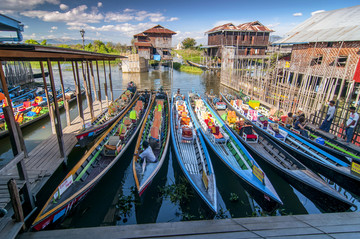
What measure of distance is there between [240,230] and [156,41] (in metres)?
47.6

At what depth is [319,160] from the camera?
27.6 feet

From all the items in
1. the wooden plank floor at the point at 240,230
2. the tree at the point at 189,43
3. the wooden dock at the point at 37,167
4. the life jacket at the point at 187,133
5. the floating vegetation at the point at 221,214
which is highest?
the tree at the point at 189,43

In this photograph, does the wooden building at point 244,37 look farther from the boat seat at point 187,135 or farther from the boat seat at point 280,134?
the boat seat at point 187,135

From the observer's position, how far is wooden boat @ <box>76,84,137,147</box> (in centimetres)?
1015

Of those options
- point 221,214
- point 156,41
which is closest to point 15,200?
point 221,214

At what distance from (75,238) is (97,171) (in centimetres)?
417

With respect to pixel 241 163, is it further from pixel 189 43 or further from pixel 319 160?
pixel 189 43

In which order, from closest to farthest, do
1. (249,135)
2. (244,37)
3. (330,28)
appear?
(249,135) → (330,28) → (244,37)

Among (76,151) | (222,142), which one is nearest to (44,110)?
(76,151)

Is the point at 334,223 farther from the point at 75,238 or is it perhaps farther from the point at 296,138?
the point at 296,138

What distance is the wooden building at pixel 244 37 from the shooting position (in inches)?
1439

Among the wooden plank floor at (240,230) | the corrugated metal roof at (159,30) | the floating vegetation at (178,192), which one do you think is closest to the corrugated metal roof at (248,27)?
the corrugated metal roof at (159,30)

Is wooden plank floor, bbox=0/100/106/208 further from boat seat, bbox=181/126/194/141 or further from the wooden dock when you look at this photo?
boat seat, bbox=181/126/194/141

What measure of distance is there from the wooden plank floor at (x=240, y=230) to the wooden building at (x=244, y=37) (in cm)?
3570
